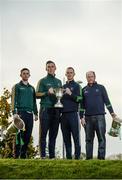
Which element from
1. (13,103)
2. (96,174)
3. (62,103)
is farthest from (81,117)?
(96,174)

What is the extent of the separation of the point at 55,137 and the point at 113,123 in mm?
1374

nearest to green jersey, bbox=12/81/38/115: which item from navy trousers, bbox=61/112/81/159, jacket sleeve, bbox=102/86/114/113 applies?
navy trousers, bbox=61/112/81/159

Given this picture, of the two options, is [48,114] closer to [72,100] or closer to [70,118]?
[70,118]

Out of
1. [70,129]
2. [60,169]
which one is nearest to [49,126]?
[70,129]

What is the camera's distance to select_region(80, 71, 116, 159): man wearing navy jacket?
11430mm

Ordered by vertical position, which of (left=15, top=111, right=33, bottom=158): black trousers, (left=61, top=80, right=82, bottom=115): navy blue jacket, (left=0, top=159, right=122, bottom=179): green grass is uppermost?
(left=61, top=80, right=82, bottom=115): navy blue jacket

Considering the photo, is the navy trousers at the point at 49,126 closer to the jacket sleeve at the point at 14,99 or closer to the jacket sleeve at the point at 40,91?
the jacket sleeve at the point at 40,91

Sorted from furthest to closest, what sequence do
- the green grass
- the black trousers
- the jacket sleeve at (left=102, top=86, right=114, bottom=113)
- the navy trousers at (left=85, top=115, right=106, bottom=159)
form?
the jacket sleeve at (left=102, top=86, right=114, bottom=113), the black trousers, the navy trousers at (left=85, top=115, right=106, bottom=159), the green grass

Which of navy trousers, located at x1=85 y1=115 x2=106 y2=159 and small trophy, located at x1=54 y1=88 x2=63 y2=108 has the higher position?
small trophy, located at x1=54 y1=88 x2=63 y2=108

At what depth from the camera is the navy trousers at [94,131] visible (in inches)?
449

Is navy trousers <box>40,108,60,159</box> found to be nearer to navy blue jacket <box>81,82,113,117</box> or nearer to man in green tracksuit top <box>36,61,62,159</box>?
man in green tracksuit top <box>36,61,62,159</box>

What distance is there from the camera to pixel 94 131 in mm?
11594

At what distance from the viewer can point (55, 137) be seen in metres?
11.5

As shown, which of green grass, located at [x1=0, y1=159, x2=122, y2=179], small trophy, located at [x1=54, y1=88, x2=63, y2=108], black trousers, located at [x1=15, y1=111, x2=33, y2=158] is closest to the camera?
green grass, located at [x1=0, y1=159, x2=122, y2=179]
